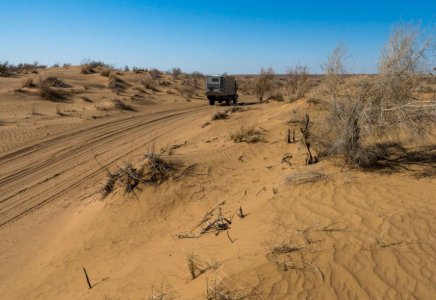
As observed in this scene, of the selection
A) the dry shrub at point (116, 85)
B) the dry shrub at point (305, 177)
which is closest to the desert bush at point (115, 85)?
the dry shrub at point (116, 85)

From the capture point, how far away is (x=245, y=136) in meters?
10.5

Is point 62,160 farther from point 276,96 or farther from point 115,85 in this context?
point 276,96

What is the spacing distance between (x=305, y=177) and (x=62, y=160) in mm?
8113

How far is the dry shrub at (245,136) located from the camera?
1032 centimetres

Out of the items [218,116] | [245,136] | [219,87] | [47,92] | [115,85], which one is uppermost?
[115,85]

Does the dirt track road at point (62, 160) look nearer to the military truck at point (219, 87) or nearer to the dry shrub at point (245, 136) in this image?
the dry shrub at point (245, 136)

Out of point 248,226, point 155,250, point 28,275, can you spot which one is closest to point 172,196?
point 155,250

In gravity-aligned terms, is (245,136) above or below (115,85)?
below

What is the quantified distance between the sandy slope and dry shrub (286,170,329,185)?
0.07 feet

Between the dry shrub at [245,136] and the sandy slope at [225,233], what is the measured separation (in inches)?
10.3

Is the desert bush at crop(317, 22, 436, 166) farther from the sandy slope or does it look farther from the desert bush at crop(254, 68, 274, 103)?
the desert bush at crop(254, 68, 274, 103)

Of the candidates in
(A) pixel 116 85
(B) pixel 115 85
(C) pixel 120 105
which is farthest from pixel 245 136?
(A) pixel 116 85

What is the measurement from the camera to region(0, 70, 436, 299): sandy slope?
140 inches

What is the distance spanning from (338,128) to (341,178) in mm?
1416
